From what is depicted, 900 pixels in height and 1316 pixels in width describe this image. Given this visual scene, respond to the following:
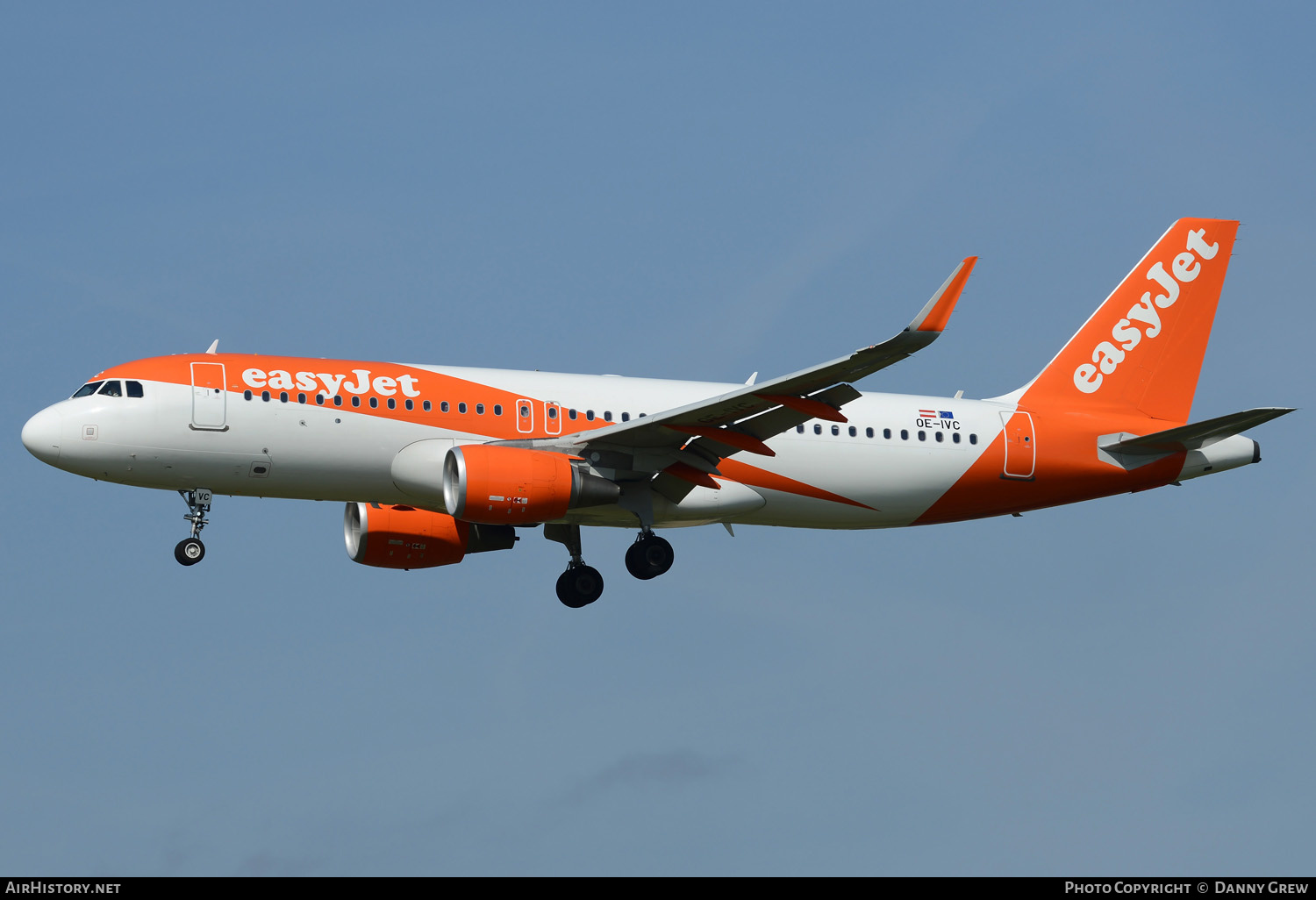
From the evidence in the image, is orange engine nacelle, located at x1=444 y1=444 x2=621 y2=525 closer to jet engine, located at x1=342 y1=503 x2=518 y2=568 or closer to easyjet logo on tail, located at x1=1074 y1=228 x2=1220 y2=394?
jet engine, located at x1=342 y1=503 x2=518 y2=568

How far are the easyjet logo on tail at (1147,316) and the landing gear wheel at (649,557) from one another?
11000mm

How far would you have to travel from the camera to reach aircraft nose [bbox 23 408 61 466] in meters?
34.1

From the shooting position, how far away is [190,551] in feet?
115

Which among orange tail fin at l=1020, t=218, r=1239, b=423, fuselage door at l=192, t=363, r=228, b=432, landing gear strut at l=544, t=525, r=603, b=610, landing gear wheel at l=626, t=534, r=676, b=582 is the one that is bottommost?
landing gear wheel at l=626, t=534, r=676, b=582

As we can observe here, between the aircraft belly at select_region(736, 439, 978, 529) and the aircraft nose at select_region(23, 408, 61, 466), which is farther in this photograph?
the aircraft belly at select_region(736, 439, 978, 529)

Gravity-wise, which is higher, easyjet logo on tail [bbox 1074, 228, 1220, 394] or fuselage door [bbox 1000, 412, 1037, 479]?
easyjet logo on tail [bbox 1074, 228, 1220, 394]

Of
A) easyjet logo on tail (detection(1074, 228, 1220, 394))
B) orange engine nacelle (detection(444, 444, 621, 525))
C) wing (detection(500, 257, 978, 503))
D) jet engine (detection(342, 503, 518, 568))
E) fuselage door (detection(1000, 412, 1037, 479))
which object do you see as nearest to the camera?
wing (detection(500, 257, 978, 503))

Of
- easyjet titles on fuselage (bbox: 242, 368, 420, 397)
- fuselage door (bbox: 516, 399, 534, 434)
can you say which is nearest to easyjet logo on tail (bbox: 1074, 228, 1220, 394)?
fuselage door (bbox: 516, 399, 534, 434)

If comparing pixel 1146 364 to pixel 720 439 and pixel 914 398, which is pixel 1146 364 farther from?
pixel 720 439

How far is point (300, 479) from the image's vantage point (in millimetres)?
34625

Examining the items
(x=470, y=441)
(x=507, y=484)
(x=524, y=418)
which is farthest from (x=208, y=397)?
(x=524, y=418)

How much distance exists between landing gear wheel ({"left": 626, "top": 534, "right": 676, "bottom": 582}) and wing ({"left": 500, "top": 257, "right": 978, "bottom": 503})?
3.20 feet

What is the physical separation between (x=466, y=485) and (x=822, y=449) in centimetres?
824

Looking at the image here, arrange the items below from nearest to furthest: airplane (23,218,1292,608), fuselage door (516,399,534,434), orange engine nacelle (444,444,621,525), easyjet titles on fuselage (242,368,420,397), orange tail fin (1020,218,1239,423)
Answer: orange engine nacelle (444,444,621,525) → airplane (23,218,1292,608) → easyjet titles on fuselage (242,368,420,397) → fuselage door (516,399,534,434) → orange tail fin (1020,218,1239,423)
